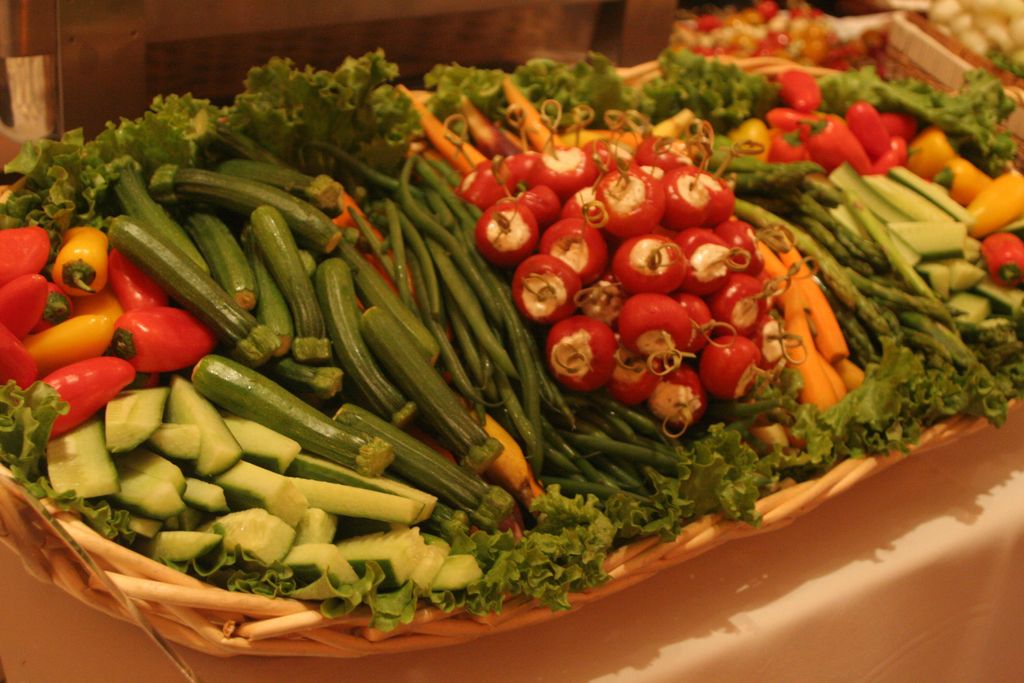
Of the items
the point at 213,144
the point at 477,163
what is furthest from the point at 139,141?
the point at 477,163

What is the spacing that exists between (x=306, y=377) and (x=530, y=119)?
111cm

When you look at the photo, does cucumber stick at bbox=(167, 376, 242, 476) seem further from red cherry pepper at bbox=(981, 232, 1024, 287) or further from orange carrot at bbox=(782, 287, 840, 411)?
red cherry pepper at bbox=(981, 232, 1024, 287)

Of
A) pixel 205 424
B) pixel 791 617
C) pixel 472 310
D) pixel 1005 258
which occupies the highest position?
pixel 1005 258

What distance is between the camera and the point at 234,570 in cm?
146

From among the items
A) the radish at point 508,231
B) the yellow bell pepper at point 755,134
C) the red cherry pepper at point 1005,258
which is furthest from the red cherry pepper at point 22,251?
the red cherry pepper at point 1005,258

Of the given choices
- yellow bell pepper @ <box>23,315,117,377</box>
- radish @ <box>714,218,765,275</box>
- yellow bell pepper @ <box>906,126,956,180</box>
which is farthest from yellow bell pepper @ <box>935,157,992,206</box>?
yellow bell pepper @ <box>23,315,117,377</box>

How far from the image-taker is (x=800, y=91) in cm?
284

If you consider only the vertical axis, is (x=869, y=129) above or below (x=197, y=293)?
above

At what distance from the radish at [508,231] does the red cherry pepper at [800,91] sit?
1282 mm

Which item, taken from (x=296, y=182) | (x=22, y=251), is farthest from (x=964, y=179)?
(x=22, y=251)

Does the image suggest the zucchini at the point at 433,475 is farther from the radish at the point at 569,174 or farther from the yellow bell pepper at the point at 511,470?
the radish at the point at 569,174

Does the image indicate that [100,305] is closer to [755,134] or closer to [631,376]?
[631,376]

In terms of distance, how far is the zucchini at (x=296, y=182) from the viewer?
6.46 feet

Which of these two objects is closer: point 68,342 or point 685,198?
point 68,342
